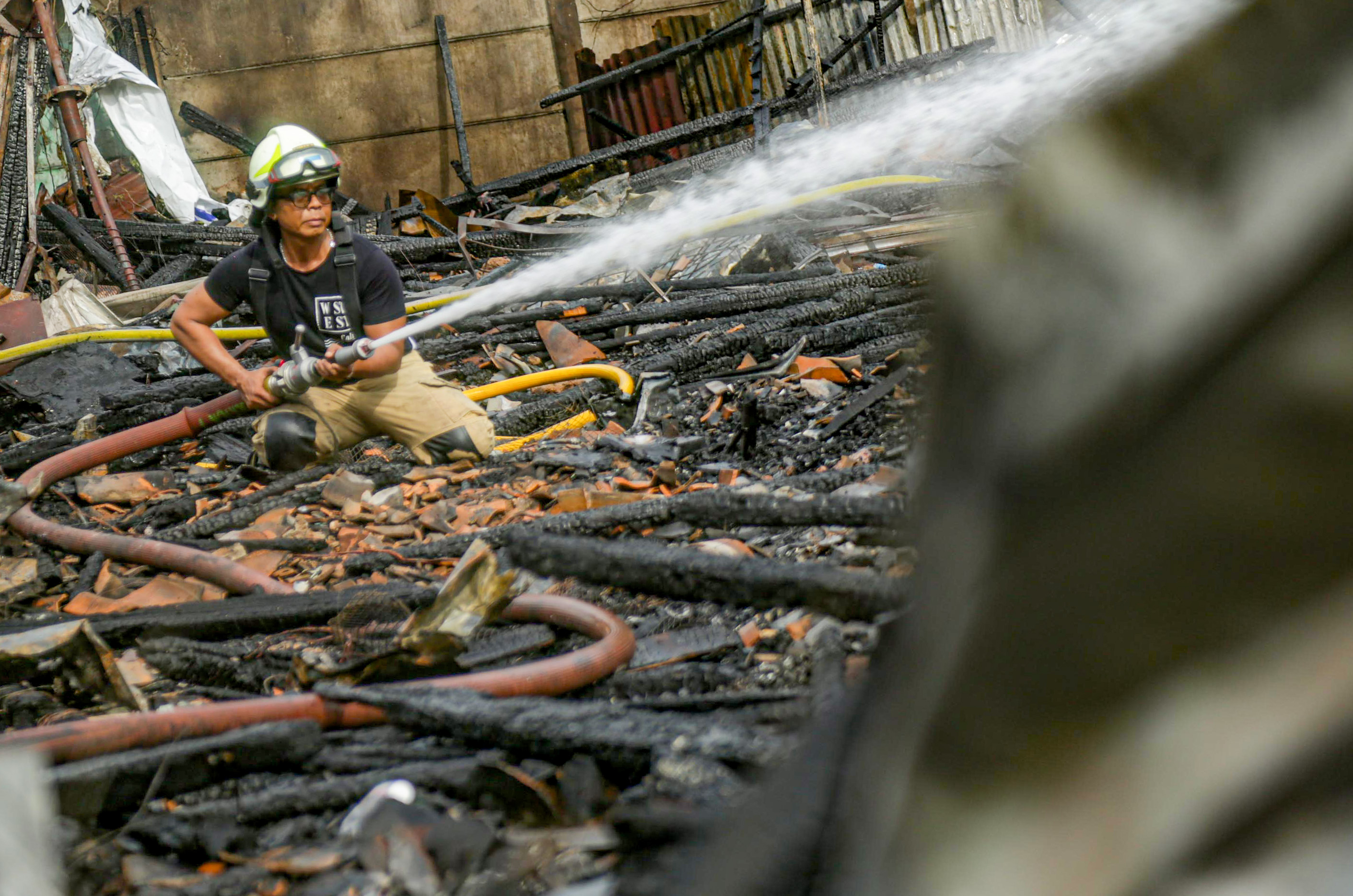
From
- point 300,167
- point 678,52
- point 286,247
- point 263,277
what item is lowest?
point 263,277

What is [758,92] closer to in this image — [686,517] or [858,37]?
[858,37]

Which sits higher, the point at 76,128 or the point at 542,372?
the point at 76,128

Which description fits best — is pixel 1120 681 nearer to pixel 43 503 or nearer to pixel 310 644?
pixel 310 644

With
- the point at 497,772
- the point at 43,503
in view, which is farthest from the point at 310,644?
the point at 43,503

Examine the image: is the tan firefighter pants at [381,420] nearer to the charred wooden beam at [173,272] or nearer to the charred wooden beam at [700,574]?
the charred wooden beam at [700,574]

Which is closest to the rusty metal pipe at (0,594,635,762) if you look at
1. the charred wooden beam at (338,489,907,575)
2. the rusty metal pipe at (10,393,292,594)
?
the charred wooden beam at (338,489,907,575)

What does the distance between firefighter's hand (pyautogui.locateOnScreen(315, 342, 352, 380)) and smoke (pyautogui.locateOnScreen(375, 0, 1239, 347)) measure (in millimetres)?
1214

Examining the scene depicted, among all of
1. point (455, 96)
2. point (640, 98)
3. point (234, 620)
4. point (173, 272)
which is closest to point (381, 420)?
point (234, 620)

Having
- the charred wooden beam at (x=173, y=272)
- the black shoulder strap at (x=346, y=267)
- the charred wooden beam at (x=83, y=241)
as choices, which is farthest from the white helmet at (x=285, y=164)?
the charred wooden beam at (x=83, y=241)

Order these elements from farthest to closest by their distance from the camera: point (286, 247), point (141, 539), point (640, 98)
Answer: point (640, 98) → point (286, 247) → point (141, 539)

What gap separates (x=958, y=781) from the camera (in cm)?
51

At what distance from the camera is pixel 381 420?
5.88 meters

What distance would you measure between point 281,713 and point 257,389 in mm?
3505

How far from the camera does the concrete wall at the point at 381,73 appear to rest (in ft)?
48.0
